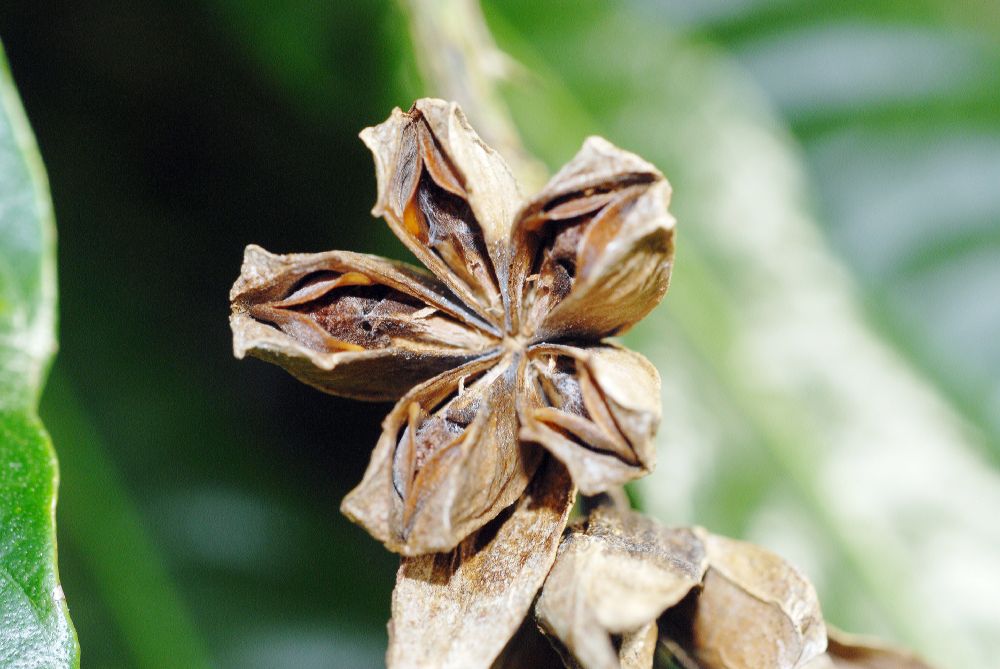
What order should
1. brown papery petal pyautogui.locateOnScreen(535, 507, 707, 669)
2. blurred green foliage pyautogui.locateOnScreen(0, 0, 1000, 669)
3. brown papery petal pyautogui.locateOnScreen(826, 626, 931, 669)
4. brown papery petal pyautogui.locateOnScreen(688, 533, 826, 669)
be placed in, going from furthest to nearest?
blurred green foliage pyautogui.locateOnScreen(0, 0, 1000, 669)
brown papery petal pyautogui.locateOnScreen(826, 626, 931, 669)
brown papery petal pyautogui.locateOnScreen(688, 533, 826, 669)
brown papery petal pyautogui.locateOnScreen(535, 507, 707, 669)

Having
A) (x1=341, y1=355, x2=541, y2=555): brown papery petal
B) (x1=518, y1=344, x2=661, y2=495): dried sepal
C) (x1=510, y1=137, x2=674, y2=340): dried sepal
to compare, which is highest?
(x1=510, y1=137, x2=674, y2=340): dried sepal

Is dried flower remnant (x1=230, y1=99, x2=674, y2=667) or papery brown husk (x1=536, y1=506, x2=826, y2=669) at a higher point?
dried flower remnant (x1=230, y1=99, x2=674, y2=667)

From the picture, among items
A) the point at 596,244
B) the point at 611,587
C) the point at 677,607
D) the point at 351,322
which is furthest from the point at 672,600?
the point at 351,322

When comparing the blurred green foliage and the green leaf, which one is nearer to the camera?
the green leaf

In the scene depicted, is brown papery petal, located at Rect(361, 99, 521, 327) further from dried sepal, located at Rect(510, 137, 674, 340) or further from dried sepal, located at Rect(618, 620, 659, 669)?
dried sepal, located at Rect(618, 620, 659, 669)

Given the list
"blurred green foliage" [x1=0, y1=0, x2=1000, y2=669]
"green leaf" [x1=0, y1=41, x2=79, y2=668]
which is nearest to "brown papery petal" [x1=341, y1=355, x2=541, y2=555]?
"green leaf" [x1=0, y1=41, x2=79, y2=668]

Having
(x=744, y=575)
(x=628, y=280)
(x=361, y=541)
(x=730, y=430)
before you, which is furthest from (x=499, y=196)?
(x=361, y=541)

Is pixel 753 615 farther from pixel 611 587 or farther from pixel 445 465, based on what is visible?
Result: pixel 445 465

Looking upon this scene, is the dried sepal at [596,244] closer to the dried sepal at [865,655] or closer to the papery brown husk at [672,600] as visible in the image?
the papery brown husk at [672,600]
